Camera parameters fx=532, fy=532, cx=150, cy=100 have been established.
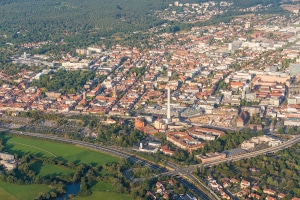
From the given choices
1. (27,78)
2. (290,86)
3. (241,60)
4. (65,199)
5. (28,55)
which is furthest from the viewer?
(28,55)

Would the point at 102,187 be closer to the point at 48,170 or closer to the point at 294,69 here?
the point at 48,170

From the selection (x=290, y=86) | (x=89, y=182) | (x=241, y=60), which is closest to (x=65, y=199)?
(x=89, y=182)

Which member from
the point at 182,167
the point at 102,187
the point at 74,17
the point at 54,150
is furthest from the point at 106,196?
the point at 74,17

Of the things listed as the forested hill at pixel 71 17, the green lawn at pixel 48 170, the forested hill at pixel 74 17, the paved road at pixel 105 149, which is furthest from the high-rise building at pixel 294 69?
the forested hill at pixel 71 17

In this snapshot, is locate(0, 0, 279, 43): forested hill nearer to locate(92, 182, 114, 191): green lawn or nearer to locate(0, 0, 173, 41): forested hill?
locate(0, 0, 173, 41): forested hill

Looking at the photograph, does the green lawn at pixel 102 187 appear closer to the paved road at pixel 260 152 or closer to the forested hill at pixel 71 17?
the paved road at pixel 260 152

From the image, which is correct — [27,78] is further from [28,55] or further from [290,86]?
[290,86]
